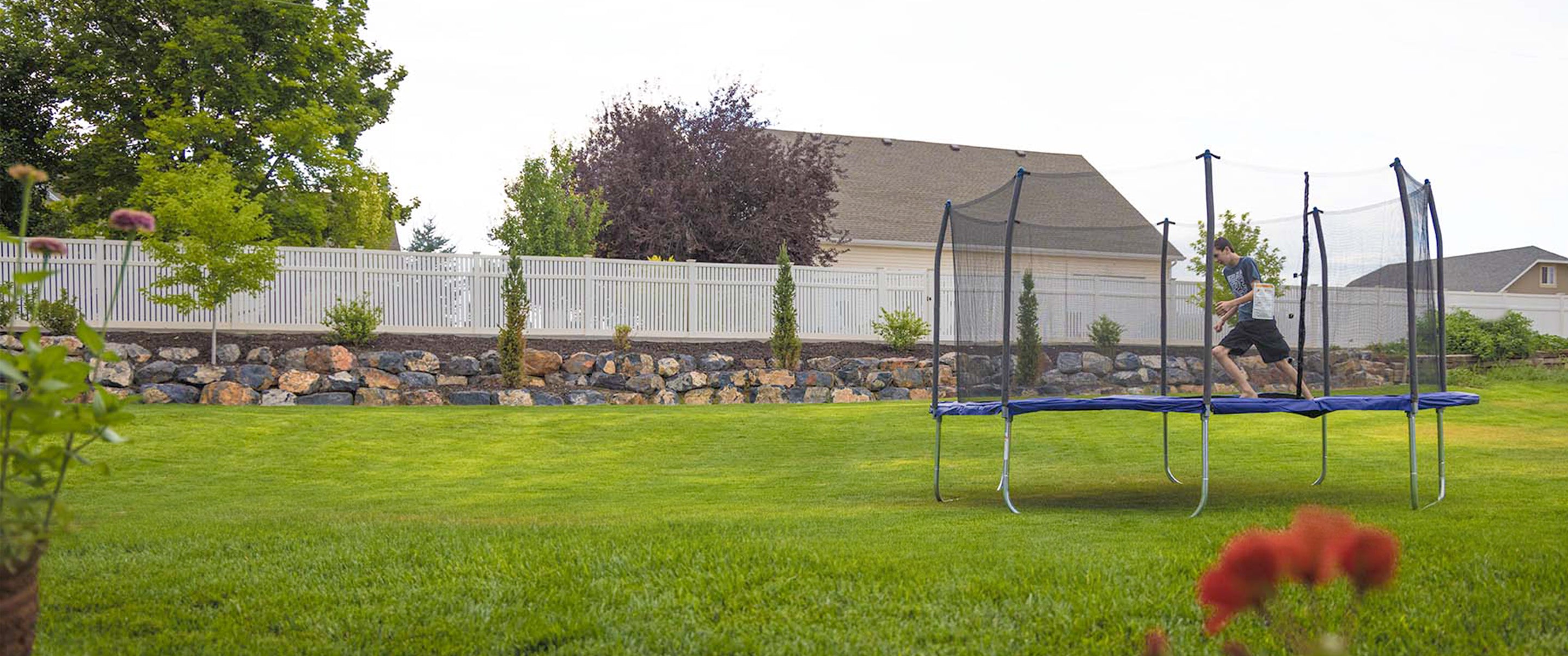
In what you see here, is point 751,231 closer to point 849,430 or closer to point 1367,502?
point 849,430

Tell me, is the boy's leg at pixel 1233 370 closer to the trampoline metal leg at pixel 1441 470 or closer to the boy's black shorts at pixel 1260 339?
the boy's black shorts at pixel 1260 339

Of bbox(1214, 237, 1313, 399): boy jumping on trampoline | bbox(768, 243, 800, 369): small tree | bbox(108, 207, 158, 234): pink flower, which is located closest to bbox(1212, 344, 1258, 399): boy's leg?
bbox(1214, 237, 1313, 399): boy jumping on trampoline

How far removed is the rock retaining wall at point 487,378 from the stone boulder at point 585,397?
0.05ft

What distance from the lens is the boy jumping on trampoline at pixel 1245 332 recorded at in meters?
8.51

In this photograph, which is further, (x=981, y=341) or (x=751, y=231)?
(x=751, y=231)

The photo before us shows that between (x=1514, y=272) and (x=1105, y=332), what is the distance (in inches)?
1535

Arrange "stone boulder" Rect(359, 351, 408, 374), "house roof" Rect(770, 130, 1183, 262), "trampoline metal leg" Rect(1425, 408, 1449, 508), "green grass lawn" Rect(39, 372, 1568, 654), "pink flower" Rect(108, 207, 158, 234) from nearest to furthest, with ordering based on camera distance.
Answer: "pink flower" Rect(108, 207, 158, 234) < "green grass lawn" Rect(39, 372, 1568, 654) < "trampoline metal leg" Rect(1425, 408, 1449, 508) < "stone boulder" Rect(359, 351, 408, 374) < "house roof" Rect(770, 130, 1183, 262)

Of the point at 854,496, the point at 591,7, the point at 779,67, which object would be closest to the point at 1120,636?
the point at 854,496

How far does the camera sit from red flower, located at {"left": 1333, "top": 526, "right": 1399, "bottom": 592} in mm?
1024

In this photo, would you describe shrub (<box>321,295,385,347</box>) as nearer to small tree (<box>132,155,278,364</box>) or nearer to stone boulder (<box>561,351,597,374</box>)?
small tree (<box>132,155,278,364</box>)

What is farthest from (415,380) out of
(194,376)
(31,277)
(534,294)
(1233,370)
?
(31,277)

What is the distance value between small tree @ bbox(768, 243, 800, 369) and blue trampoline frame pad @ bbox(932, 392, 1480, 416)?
37.6 feet

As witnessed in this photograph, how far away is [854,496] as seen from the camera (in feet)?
28.5

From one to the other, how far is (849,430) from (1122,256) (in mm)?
5326
